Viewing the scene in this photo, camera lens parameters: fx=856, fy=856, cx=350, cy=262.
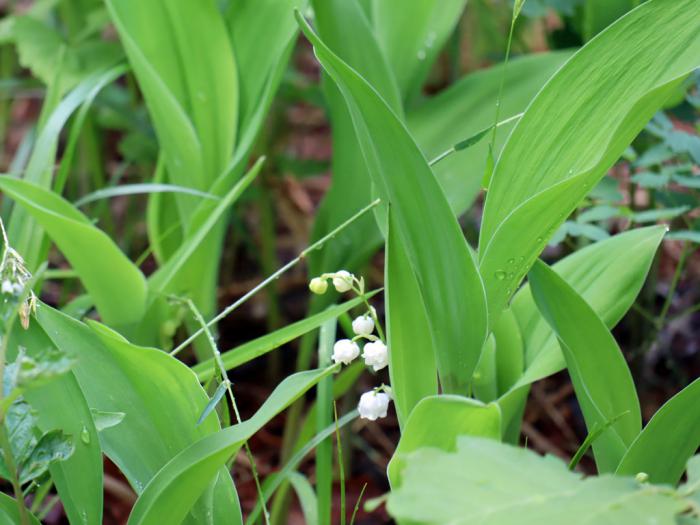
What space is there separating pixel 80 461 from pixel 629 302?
1.64ft

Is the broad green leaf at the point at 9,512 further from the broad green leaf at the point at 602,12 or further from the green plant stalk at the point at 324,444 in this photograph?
the broad green leaf at the point at 602,12

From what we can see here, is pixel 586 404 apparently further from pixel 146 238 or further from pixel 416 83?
pixel 146 238

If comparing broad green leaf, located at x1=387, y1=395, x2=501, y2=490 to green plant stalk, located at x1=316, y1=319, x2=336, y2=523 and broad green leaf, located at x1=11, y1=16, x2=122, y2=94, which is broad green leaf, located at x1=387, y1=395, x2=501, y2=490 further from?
broad green leaf, located at x1=11, y1=16, x2=122, y2=94

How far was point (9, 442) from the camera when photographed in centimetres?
62

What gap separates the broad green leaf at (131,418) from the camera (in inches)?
28.0

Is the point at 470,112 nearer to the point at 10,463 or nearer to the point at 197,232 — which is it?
the point at 197,232

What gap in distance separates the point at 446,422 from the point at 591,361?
18 centimetres

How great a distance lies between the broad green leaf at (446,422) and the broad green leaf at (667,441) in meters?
0.14

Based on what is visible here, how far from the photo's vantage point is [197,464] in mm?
612

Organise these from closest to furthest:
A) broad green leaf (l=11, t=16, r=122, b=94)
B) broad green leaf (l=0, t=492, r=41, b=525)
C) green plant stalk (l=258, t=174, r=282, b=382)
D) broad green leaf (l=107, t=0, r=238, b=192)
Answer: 1. broad green leaf (l=0, t=492, r=41, b=525)
2. broad green leaf (l=107, t=0, r=238, b=192)
3. broad green leaf (l=11, t=16, r=122, b=94)
4. green plant stalk (l=258, t=174, r=282, b=382)

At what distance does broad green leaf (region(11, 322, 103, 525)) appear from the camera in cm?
68

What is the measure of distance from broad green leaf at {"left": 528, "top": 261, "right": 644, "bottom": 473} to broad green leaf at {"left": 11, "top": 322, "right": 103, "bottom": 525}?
0.38 metres

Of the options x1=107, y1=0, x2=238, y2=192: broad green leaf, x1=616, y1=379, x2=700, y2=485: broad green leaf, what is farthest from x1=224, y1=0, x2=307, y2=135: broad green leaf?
x1=616, y1=379, x2=700, y2=485: broad green leaf

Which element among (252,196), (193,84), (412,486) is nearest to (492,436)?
(412,486)
